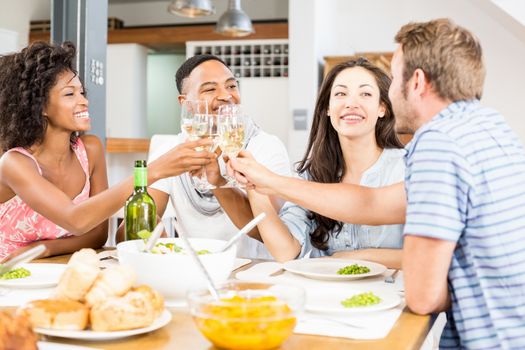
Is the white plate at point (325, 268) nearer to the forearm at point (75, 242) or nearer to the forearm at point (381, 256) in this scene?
the forearm at point (381, 256)

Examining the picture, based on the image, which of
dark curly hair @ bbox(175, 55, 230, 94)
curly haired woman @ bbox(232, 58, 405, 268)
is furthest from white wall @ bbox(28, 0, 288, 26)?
curly haired woman @ bbox(232, 58, 405, 268)

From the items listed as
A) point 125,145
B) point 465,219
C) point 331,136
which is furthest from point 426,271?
point 125,145

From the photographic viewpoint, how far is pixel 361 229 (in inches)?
72.2

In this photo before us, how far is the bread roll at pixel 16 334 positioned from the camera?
72cm

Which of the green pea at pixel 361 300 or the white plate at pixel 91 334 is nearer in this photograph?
the white plate at pixel 91 334

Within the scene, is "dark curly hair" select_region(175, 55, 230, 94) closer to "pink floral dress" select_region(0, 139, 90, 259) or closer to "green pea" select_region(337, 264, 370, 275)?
"pink floral dress" select_region(0, 139, 90, 259)

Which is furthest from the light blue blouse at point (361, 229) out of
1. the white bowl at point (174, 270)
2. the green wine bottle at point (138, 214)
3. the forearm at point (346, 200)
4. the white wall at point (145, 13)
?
the white wall at point (145, 13)

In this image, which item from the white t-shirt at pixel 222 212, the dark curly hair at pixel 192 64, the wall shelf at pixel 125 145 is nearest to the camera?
the white t-shirt at pixel 222 212

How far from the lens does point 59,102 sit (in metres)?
2.00

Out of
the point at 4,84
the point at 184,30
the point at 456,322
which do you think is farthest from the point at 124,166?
the point at 456,322

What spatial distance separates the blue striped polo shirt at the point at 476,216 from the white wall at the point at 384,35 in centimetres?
472

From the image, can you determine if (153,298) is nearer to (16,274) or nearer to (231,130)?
(16,274)

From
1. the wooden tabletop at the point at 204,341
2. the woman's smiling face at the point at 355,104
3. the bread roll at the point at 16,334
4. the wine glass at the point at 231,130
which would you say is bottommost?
the wooden tabletop at the point at 204,341

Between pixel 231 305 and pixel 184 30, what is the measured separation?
6.54 m
